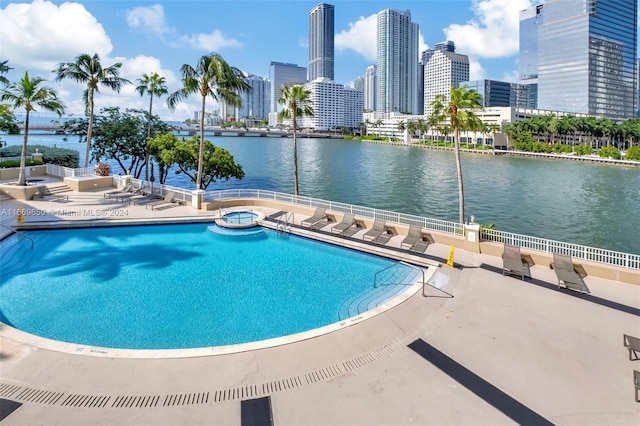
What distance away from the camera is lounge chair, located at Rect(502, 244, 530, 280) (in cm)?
1238

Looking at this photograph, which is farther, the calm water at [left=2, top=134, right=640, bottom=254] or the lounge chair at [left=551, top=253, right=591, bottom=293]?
the calm water at [left=2, top=134, right=640, bottom=254]

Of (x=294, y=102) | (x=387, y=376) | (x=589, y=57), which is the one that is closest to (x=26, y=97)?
(x=294, y=102)

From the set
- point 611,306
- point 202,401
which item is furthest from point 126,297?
point 611,306

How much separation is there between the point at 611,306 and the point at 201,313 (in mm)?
11582

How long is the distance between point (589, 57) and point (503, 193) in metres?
166

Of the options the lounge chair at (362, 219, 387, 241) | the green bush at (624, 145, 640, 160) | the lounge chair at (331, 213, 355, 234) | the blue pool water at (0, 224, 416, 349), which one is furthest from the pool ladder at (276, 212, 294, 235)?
the green bush at (624, 145, 640, 160)

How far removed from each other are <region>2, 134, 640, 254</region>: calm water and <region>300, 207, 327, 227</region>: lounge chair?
63.6ft

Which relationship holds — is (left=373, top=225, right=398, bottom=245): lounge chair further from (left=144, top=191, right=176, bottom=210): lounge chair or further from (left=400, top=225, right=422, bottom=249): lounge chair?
(left=144, top=191, right=176, bottom=210): lounge chair

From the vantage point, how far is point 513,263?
12812 mm

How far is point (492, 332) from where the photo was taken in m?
8.85

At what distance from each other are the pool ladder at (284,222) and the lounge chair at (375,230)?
4079 mm

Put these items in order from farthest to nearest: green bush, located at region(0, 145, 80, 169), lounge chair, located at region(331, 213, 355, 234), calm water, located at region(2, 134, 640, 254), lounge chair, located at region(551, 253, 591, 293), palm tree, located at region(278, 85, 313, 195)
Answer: green bush, located at region(0, 145, 80, 169) → calm water, located at region(2, 134, 640, 254) → palm tree, located at region(278, 85, 313, 195) → lounge chair, located at region(331, 213, 355, 234) → lounge chair, located at region(551, 253, 591, 293)

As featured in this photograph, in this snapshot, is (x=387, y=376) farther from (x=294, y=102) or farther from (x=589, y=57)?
(x=589, y=57)

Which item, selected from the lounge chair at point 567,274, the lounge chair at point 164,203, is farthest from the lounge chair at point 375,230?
the lounge chair at point 164,203
